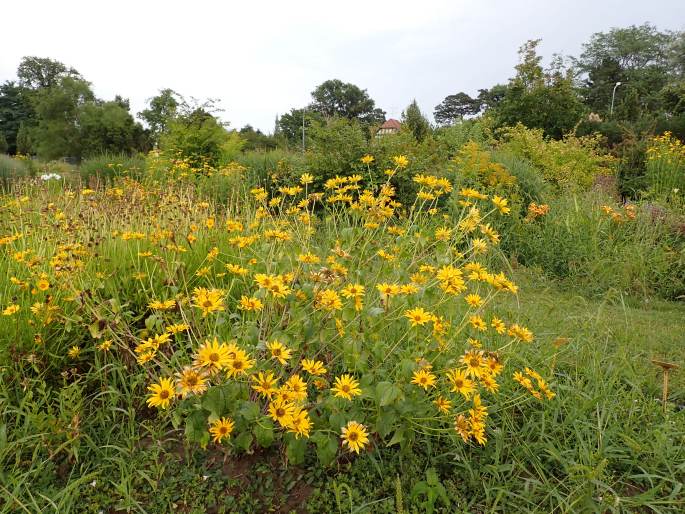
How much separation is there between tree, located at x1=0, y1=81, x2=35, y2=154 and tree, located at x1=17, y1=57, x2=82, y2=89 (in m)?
1.07

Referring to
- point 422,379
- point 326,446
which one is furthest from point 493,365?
point 326,446

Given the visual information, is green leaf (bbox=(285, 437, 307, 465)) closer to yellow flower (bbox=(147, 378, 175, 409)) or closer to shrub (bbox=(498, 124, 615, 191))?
yellow flower (bbox=(147, 378, 175, 409))

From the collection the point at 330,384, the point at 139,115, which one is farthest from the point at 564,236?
the point at 139,115

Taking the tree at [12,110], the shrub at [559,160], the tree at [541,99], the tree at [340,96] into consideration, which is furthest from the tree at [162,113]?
the tree at [340,96]

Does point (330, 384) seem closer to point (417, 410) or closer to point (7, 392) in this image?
point (417, 410)

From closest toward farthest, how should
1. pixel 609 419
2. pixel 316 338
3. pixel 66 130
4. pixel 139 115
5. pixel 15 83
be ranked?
pixel 316 338 → pixel 609 419 → pixel 66 130 → pixel 139 115 → pixel 15 83

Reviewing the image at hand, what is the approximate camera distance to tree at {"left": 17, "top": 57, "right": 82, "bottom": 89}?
41969mm

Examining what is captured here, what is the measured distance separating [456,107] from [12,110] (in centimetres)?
4858

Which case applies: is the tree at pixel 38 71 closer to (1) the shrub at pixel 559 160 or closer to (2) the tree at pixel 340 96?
(2) the tree at pixel 340 96

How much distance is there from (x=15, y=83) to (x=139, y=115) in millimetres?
23016

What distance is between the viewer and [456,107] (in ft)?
199

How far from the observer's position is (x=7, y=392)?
189cm

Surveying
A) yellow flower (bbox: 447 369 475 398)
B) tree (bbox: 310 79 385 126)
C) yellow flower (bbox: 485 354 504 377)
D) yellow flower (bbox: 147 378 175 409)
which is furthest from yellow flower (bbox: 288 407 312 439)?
tree (bbox: 310 79 385 126)

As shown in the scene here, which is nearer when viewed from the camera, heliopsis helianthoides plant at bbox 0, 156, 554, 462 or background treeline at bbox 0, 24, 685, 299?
heliopsis helianthoides plant at bbox 0, 156, 554, 462
